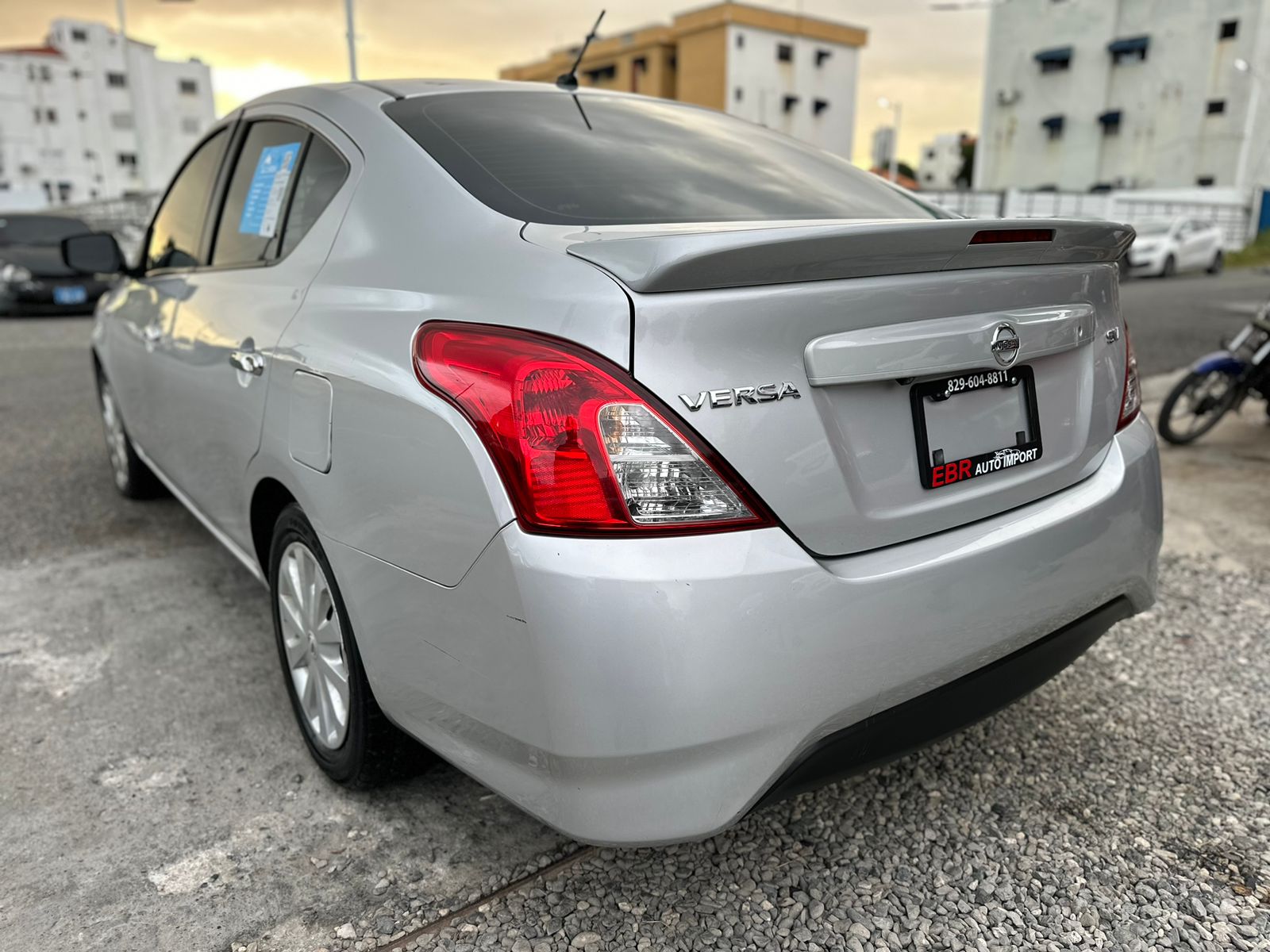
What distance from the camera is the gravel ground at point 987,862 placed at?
71.9 inches

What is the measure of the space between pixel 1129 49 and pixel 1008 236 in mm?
45206

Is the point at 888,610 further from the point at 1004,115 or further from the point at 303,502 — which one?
the point at 1004,115

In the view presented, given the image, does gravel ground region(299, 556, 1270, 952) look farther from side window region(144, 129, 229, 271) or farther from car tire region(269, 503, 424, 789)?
side window region(144, 129, 229, 271)

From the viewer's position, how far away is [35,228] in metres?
13.0

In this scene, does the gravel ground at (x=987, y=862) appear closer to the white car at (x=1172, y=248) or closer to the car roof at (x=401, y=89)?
the car roof at (x=401, y=89)

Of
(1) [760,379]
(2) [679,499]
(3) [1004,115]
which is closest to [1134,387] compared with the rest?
(1) [760,379]

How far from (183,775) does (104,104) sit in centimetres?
6834

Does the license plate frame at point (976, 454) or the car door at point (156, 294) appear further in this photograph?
the car door at point (156, 294)

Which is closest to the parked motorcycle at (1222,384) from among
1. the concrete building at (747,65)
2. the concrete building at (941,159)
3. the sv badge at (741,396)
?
the sv badge at (741,396)

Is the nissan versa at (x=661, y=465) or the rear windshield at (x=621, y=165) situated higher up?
the rear windshield at (x=621, y=165)

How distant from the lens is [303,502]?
208cm

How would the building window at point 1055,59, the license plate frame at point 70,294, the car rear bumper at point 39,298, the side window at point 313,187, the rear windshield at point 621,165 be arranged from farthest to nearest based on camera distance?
the building window at point 1055,59 < the license plate frame at point 70,294 < the car rear bumper at point 39,298 < the side window at point 313,187 < the rear windshield at point 621,165

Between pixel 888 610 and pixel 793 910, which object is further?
pixel 793 910

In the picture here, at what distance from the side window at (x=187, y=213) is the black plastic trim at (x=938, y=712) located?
2.50 metres
